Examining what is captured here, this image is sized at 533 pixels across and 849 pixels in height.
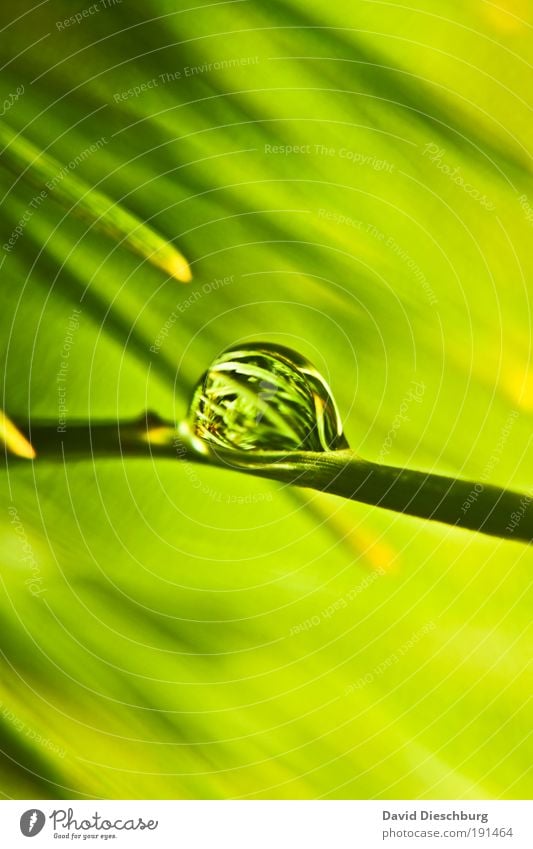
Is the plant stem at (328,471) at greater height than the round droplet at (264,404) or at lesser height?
lesser

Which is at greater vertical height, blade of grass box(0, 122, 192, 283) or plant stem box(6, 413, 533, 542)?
blade of grass box(0, 122, 192, 283)

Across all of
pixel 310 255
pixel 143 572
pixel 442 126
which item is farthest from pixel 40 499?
pixel 442 126

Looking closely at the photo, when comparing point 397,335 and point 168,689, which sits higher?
point 397,335

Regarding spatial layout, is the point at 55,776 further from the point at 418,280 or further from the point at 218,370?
the point at 418,280
